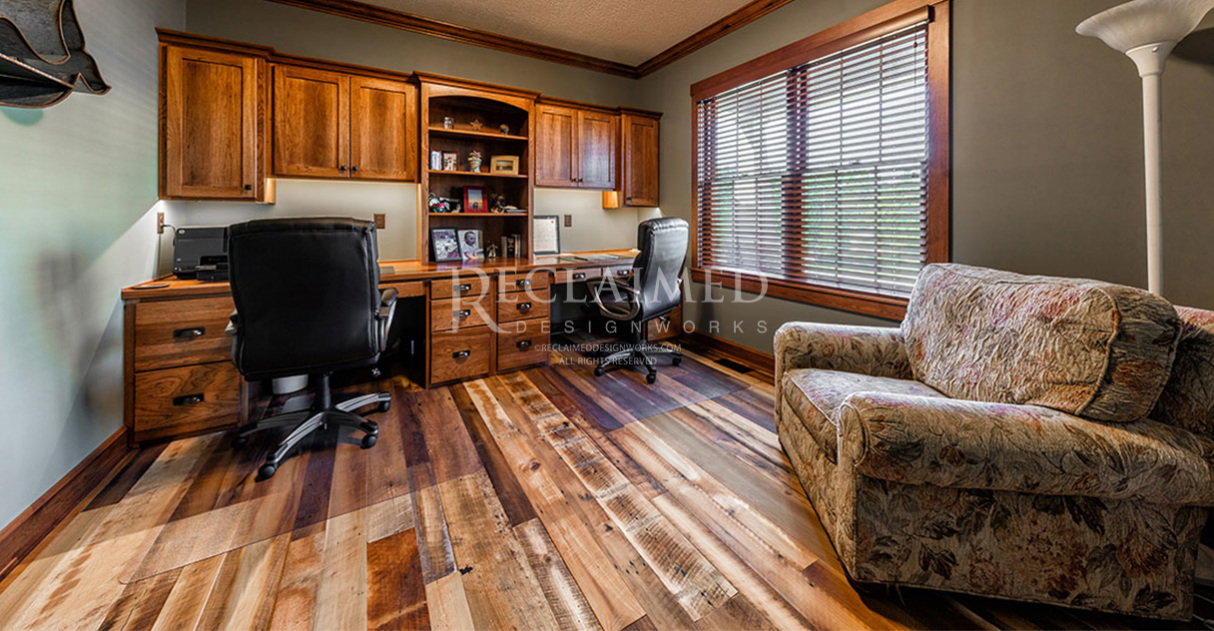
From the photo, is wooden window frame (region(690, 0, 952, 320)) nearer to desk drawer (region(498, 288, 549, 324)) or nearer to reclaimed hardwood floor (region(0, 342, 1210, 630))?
reclaimed hardwood floor (region(0, 342, 1210, 630))

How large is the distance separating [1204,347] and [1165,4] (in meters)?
1.05

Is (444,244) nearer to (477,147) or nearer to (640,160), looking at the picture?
(477,147)

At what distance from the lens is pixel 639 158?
425cm

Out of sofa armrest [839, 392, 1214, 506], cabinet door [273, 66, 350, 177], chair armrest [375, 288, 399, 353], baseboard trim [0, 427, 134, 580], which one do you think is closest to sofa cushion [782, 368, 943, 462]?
sofa armrest [839, 392, 1214, 506]

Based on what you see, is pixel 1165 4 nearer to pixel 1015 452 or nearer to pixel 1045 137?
pixel 1045 137

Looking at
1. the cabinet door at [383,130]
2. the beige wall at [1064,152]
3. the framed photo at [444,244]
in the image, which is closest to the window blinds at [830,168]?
the beige wall at [1064,152]

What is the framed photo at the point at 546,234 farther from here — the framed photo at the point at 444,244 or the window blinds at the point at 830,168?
the window blinds at the point at 830,168

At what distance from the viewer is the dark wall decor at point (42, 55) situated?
1.12m

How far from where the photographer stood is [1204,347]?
1.19m

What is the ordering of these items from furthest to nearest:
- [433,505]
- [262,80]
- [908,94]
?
1. [262,80]
2. [908,94]
3. [433,505]

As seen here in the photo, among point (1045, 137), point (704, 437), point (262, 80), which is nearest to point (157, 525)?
point (704, 437)

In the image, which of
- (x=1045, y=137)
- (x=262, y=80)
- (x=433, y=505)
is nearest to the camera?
(x=433, y=505)

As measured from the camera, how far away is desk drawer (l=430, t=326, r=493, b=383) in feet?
9.97

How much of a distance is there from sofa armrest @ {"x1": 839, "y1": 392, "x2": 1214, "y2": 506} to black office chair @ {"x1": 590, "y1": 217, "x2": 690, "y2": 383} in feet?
6.53
